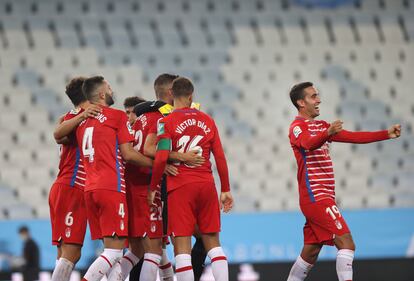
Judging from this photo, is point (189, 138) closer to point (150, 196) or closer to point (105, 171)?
point (150, 196)

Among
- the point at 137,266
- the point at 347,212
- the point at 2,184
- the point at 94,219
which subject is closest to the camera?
the point at 94,219

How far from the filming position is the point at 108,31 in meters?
16.7

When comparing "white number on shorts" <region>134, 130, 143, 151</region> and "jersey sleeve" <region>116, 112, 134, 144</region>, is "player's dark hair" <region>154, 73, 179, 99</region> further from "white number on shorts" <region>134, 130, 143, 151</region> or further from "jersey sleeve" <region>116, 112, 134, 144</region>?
"jersey sleeve" <region>116, 112, 134, 144</region>

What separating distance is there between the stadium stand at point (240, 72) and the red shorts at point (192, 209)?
28.3 feet

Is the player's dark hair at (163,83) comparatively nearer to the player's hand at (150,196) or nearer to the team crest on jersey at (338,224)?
the player's hand at (150,196)

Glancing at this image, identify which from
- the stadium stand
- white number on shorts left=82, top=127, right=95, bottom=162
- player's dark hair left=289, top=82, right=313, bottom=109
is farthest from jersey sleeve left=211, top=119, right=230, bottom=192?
the stadium stand

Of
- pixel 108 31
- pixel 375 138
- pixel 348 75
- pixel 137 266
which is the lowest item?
pixel 137 266

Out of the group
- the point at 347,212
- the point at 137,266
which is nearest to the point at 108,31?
the point at 347,212

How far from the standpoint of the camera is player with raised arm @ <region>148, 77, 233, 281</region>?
22.4 feet

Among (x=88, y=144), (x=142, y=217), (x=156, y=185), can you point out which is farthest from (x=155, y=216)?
(x=88, y=144)

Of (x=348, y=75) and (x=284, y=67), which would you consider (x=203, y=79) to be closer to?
(x=284, y=67)

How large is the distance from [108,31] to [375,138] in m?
10.2

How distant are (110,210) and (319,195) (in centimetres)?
190

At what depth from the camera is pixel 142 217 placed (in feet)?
23.8
